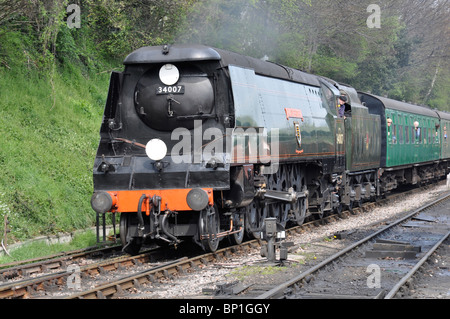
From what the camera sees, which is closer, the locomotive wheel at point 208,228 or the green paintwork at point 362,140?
the locomotive wheel at point 208,228

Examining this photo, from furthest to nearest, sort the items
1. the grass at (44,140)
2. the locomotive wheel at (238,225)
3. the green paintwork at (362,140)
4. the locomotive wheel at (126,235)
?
the green paintwork at (362,140)
the grass at (44,140)
the locomotive wheel at (238,225)
the locomotive wheel at (126,235)

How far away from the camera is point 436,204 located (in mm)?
20062

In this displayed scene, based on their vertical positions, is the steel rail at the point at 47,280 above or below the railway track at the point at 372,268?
above

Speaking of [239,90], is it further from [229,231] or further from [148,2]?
[148,2]

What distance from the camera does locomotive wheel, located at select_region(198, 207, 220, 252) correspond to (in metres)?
9.90

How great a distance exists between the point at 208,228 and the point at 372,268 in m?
2.67

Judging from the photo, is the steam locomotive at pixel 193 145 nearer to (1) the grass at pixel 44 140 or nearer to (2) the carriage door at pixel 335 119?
(1) the grass at pixel 44 140

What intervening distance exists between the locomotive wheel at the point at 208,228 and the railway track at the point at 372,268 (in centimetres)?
187

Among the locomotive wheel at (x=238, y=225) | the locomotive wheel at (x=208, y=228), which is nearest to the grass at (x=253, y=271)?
the locomotive wheel at (x=208, y=228)

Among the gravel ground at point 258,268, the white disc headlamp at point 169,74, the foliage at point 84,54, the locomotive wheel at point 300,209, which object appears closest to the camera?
the gravel ground at point 258,268

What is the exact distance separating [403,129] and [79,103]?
40.8ft

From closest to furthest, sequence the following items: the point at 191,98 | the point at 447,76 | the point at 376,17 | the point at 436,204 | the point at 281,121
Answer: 1. the point at 191,98
2. the point at 281,121
3. the point at 436,204
4. the point at 376,17
5. the point at 447,76

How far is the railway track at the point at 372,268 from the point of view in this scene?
766 cm

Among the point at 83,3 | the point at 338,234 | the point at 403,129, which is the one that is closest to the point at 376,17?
the point at 403,129
